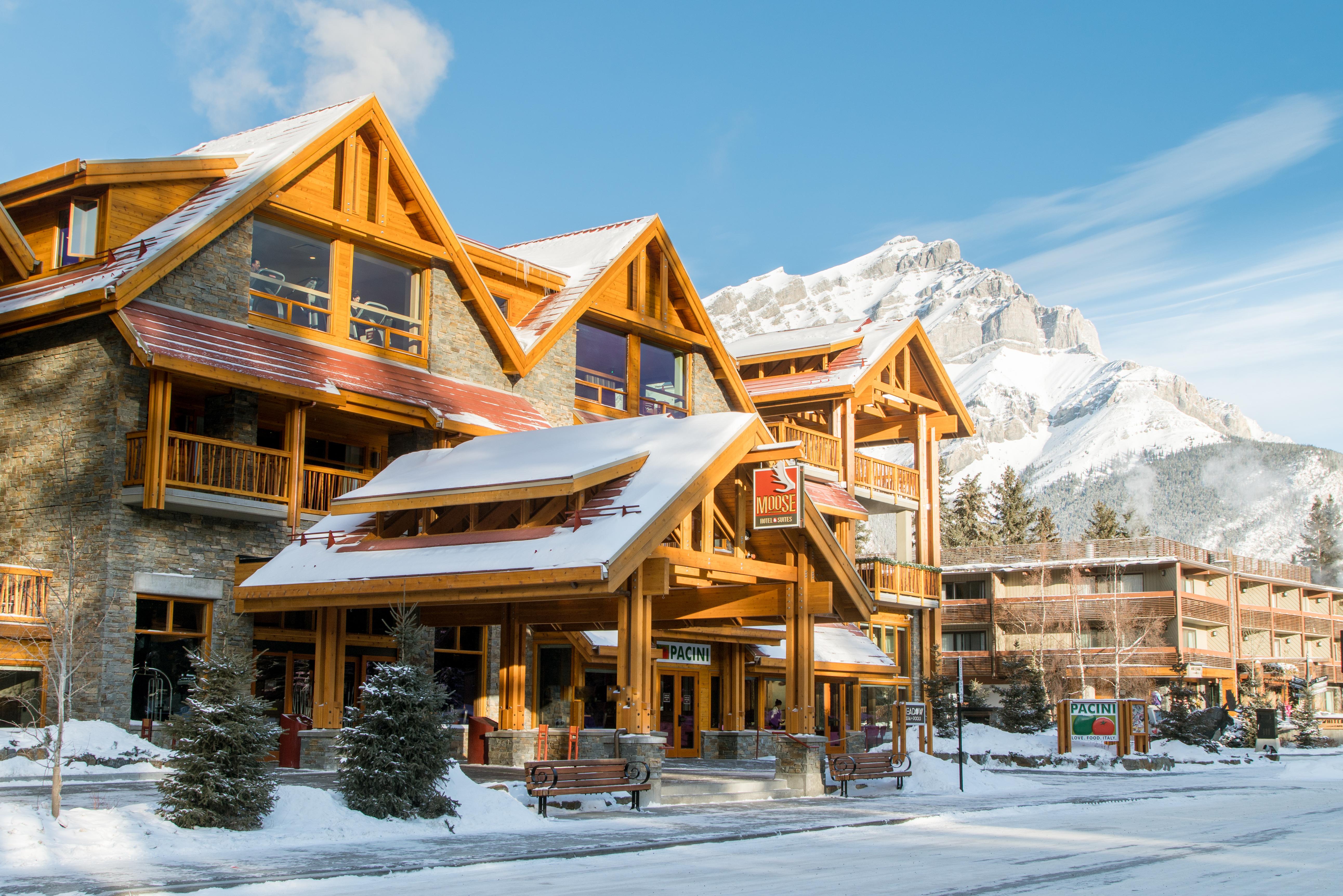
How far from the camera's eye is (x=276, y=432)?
2500 cm

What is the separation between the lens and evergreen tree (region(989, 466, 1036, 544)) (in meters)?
85.7

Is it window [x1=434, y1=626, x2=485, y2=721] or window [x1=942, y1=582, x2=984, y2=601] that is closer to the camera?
window [x1=434, y1=626, x2=485, y2=721]

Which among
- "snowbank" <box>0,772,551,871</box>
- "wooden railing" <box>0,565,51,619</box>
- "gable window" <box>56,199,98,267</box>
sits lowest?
"snowbank" <box>0,772,551,871</box>

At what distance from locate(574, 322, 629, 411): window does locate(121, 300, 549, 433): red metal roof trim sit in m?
2.79

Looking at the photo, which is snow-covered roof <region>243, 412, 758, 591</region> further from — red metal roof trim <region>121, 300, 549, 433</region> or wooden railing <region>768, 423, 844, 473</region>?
wooden railing <region>768, 423, 844, 473</region>

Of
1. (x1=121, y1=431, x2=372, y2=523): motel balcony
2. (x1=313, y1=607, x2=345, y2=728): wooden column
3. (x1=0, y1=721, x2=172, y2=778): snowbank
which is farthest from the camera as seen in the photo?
(x1=121, y1=431, x2=372, y2=523): motel balcony

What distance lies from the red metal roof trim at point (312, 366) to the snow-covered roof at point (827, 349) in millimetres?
12225

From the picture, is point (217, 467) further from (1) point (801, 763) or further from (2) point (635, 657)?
(1) point (801, 763)

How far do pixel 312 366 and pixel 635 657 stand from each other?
8.96m

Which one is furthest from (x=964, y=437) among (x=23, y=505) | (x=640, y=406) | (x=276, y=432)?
(x=23, y=505)

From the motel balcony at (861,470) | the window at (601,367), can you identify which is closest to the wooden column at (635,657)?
the window at (601,367)

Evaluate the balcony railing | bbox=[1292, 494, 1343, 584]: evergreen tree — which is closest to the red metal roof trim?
the balcony railing

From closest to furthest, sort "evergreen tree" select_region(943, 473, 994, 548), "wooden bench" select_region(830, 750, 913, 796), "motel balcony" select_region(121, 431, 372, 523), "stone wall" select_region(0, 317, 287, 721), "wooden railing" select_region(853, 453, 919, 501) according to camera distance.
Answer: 1. "stone wall" select_region(0, 317, 287, 721)
2. "motel balcony" select_region(121, 431, 372, 523)
3. "wooden bench" select_region(830, 750, 913, 796)
4. "wooden railing" select_region(853, 453, 919, 501)
5. "evergreen tree" select_region(943, 473, 994, 548)

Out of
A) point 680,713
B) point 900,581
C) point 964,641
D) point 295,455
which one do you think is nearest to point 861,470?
point 900,581
